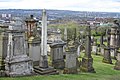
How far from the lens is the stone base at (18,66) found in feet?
41.2

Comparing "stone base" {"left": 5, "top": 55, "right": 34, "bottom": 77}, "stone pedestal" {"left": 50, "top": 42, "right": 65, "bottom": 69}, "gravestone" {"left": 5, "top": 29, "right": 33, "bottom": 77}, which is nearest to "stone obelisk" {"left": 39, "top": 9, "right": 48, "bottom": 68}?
"stone base" {"left": 5, "top": 55, "right": 34, "bottom": 77}

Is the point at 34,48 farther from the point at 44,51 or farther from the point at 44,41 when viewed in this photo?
the point at 44,41

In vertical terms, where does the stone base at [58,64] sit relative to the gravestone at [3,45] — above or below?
below

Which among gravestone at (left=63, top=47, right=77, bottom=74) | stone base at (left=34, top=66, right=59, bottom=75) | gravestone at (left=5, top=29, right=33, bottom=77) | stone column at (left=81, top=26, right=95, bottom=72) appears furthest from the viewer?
stone column at (left=81, top=26, right=95, bottom=72)

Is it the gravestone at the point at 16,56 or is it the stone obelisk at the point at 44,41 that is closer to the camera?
the gravestone at the point at 16,56

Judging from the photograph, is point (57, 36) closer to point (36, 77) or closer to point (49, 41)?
point (49, 41)

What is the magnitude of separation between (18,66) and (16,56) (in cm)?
60

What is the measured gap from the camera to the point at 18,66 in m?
12.9

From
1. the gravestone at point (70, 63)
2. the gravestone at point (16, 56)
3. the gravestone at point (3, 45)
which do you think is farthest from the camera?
the gravestone at point (70, 63)

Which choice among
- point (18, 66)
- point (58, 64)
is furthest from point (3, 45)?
point (58, 64)

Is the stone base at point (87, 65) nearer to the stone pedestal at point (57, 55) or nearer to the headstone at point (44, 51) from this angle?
the stone pedestal at point (57, 55)

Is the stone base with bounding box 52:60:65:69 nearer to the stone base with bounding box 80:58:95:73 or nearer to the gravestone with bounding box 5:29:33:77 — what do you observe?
the stone base with bounding box 80:58:95:73

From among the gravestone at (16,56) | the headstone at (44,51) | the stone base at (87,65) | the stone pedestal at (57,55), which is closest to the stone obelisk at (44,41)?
the headstone at (44,51)

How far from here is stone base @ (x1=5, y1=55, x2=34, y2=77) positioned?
12.6m
